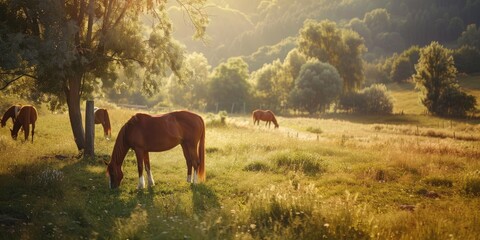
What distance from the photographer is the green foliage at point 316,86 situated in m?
70.2

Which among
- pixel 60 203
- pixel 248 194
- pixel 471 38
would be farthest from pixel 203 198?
pixel 471 38

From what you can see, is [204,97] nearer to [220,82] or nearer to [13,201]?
[220,82]

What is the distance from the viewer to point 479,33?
439 ft

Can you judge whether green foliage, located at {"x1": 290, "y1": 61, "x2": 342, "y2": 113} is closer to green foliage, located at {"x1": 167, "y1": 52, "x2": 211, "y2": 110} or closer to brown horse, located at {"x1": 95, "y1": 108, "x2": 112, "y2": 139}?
green foliage, located at {"x1": 167, "y1": 52, "x2": 211, "y2": 110}

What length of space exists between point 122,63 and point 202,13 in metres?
4.68

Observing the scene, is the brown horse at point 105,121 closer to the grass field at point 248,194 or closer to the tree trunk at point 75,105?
the grass field at point 248,194

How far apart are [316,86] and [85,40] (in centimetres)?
5917

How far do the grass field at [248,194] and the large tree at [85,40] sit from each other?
3.18 metres

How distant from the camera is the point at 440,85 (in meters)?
68.9

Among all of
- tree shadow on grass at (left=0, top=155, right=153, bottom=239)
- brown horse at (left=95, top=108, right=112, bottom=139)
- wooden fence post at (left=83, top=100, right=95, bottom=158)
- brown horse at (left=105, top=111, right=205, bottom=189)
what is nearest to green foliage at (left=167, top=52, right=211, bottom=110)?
brown horse at (left=95, top=108, right=112, bottom=139)

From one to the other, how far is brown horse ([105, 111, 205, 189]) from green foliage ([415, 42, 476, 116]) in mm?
67849

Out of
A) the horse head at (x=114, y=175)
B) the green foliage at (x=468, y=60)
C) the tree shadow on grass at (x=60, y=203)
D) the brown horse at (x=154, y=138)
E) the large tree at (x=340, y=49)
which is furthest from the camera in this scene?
the green foliage at (x=468, y=60)

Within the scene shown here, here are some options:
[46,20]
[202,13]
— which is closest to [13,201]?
[46,20]

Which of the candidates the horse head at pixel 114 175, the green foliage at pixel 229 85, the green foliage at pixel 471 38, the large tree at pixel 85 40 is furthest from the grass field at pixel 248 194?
the green foliage at pixel 471 38
